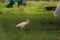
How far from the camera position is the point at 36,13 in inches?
274

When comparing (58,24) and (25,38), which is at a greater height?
(25,38)

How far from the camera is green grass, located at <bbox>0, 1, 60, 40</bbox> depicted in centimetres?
467

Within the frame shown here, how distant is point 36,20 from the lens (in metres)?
6.45

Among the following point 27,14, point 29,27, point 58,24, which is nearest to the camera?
point 29,27

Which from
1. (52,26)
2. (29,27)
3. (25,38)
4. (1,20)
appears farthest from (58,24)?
(25,38)

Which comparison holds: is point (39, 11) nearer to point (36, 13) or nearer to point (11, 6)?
point (36, 13)

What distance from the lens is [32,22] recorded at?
20.6 feet

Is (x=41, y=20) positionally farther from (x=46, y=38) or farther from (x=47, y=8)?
Result: (x=46, y=38)

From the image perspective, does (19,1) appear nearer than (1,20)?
No

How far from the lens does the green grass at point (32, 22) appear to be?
4672mm

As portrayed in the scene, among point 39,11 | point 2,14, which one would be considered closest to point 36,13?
point 39,11

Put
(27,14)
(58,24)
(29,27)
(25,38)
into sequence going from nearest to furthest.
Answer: (25,38) < (29,27) < (58,24) < (27,14)

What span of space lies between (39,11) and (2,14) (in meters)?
1.07

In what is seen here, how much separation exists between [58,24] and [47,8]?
994 millimetres
